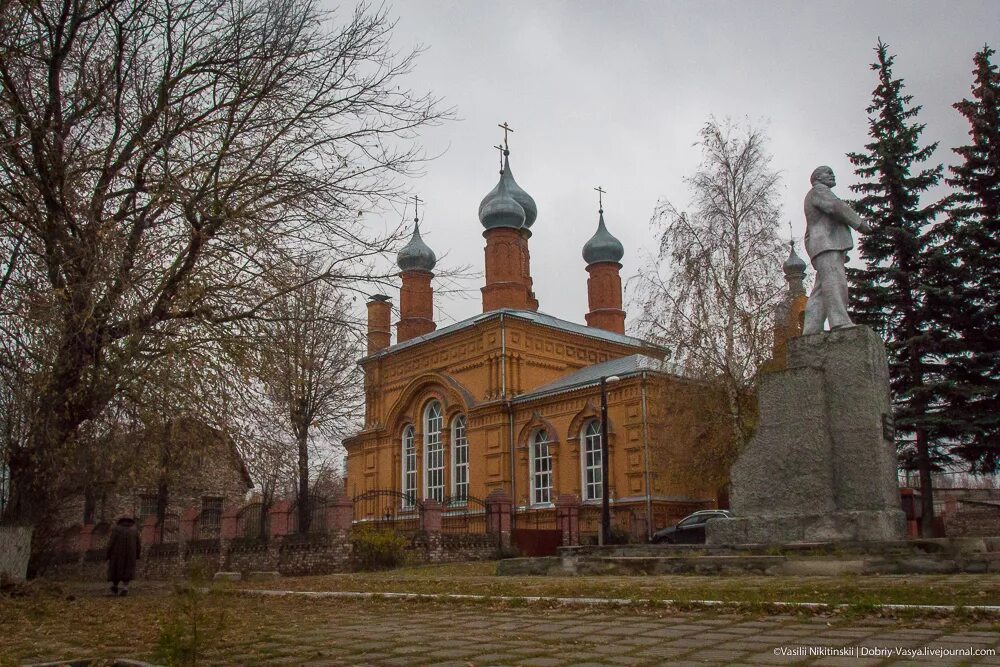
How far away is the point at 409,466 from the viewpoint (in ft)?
113

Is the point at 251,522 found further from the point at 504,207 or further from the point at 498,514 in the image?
the point at 504,207

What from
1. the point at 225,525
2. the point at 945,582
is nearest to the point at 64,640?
the point at 945,582

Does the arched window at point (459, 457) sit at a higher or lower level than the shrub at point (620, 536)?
higher

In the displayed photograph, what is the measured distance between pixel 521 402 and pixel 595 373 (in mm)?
2680

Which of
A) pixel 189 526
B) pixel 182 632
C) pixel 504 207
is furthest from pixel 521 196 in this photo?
pixel 182 632

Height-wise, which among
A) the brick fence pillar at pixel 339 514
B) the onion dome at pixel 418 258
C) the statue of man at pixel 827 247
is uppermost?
the onion dome at pixel 418 258

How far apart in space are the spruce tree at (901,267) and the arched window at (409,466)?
1879 cm

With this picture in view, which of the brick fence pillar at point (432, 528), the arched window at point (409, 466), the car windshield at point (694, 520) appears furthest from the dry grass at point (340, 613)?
the arched window at point (409, 466)

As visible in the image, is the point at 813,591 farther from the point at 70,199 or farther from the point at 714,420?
the point at 714,420

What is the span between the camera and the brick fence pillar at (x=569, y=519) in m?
22.8

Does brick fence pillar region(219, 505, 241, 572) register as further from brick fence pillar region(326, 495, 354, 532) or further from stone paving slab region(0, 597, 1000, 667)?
stone paving slab region(0, 597, 1000, 667)

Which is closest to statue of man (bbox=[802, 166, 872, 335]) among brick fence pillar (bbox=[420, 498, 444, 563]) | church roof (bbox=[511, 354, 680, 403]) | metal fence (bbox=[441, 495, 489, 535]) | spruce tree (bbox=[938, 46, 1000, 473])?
spruce tree (bbox=[938, 46, 1000, 473])

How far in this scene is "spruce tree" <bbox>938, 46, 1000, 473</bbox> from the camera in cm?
1842

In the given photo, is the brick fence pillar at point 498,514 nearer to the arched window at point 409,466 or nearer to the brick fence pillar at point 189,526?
the brick fence pillar at point 189,526
